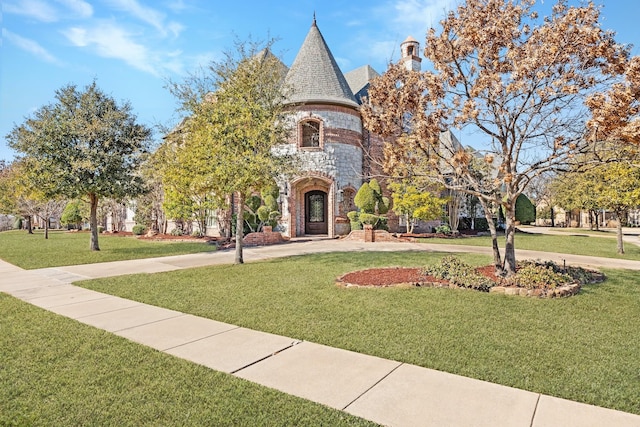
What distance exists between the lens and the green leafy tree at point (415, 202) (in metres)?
21.1

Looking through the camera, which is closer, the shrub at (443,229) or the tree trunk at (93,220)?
the tree trunk at (93,220)

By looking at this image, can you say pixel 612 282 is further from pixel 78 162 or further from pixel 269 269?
pixel 78 162

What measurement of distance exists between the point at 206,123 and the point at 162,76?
212 cm

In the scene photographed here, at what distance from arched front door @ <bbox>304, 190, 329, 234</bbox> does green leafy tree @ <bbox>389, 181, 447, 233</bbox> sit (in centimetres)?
420

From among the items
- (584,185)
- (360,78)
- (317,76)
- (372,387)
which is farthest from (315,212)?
(372,387)

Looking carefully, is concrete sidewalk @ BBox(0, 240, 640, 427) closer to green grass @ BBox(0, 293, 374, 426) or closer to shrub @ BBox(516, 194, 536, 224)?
green grass @ BBox(0, 293, 374, 426)

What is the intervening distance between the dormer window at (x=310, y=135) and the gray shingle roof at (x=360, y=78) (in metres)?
4.71

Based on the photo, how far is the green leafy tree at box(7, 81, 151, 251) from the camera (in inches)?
559

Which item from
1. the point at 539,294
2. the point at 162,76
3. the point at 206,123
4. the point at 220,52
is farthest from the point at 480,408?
the point at 162,76

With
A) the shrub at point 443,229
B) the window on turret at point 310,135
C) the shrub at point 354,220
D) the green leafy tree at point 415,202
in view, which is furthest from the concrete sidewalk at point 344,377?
the shrub at point 443,229

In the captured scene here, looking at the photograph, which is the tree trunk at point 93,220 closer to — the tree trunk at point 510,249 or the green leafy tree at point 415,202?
the green leafy tree at point 415,202

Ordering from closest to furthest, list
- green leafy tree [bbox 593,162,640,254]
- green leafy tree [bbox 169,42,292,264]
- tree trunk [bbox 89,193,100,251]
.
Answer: green leafy tree [bbox 169,42,292,264] < green leafy tree [bbox 593,162,640,254] < tree trunk [bbox 89,193,100,251]

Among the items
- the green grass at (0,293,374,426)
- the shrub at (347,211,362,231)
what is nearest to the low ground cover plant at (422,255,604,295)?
the green grass at (0,293,374,426)

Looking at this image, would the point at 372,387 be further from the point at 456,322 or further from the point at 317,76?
the point at 317,76
